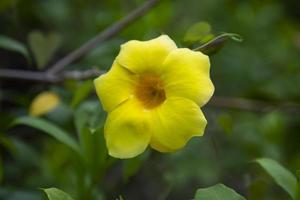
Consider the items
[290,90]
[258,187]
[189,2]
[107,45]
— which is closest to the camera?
[258,187]

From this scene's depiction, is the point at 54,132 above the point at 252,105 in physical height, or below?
above

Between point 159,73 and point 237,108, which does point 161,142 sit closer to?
point 159,73

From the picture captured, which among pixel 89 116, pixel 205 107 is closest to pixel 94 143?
pixel 89 116

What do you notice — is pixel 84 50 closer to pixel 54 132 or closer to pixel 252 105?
pixel 54 132

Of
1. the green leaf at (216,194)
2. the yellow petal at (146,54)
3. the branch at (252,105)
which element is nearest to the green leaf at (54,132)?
the yellow petal at (146,54)

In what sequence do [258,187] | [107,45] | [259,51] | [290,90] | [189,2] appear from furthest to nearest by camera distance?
[189,2] → [259,51] → [290,90] → [107,45] → [258,187]

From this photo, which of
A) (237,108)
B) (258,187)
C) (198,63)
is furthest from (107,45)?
(198,63)

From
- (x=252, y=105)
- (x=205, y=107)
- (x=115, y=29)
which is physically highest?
(x=115, y=29)
